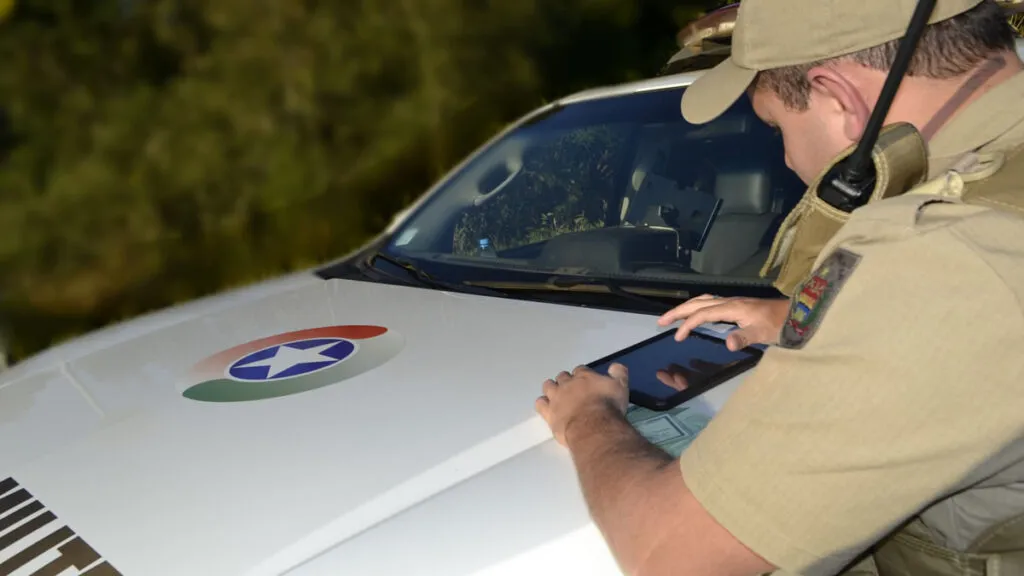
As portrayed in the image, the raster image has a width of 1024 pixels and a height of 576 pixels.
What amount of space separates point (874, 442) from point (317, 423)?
816 mm

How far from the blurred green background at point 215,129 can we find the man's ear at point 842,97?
4.02 m

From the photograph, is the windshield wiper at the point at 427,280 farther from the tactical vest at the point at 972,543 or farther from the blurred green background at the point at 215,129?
the blurred green background at the point at 215,129

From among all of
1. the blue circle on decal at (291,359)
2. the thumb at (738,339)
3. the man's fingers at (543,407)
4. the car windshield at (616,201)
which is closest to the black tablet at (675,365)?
the thumb at (738,339)

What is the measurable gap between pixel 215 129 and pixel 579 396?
3872 millimetres

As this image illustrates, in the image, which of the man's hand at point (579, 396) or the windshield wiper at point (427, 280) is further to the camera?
the windshield wiper at point (427, 280)

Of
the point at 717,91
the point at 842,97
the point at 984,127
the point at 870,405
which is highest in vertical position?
the point at 717,91

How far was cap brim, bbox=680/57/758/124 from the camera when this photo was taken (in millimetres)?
1112

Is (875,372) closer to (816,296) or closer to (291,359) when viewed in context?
(816,296)

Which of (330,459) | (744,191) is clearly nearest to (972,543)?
(330,459)

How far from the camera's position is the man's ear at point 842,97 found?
0.98 m

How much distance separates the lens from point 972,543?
94 cm

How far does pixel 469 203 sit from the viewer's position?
7.61 ft

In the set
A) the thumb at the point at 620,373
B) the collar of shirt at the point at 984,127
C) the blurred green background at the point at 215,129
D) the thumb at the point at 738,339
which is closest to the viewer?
the collar of shirt at the point at 984,127

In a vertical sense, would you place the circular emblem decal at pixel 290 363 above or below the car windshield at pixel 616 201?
below
